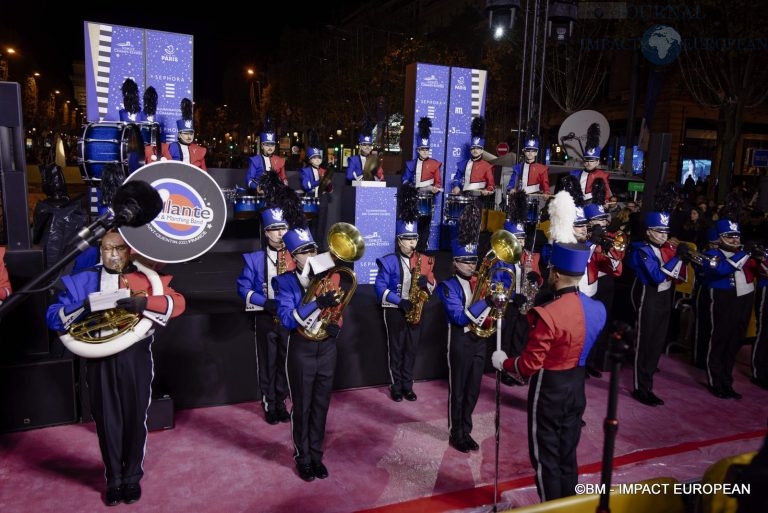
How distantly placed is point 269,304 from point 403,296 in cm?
166

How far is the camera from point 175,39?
11.3 m

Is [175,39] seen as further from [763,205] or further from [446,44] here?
[446,44]

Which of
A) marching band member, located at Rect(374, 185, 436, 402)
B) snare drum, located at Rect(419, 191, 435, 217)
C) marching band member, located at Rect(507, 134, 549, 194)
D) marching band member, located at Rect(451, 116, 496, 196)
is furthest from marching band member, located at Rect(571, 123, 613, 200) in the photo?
marching band member, located at Rect(374, 185, 436, 402)

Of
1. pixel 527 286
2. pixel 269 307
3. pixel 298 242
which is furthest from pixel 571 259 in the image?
pixel 527 286

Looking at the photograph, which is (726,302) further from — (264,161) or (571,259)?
(264,161)

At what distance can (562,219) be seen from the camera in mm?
5109

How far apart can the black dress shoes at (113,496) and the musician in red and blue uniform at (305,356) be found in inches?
53.6

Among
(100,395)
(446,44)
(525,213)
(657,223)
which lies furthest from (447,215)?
(446,44)

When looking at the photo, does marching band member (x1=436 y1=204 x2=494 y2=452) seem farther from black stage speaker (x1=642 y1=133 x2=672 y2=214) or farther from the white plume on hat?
black stage speaker (x1=642 y1=133 x2=672 y2=214)

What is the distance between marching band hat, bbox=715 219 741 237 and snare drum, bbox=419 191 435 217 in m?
4.15

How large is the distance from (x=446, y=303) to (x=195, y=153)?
695 centimetres

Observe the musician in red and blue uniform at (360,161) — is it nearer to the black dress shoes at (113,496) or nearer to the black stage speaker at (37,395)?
the black stage speaker at (37,395)

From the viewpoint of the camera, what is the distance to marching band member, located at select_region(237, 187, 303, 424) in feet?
17.7

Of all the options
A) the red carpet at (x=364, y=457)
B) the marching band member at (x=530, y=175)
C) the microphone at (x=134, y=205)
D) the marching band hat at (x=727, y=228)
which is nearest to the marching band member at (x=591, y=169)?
the marching band member at (x=530, y=175)
